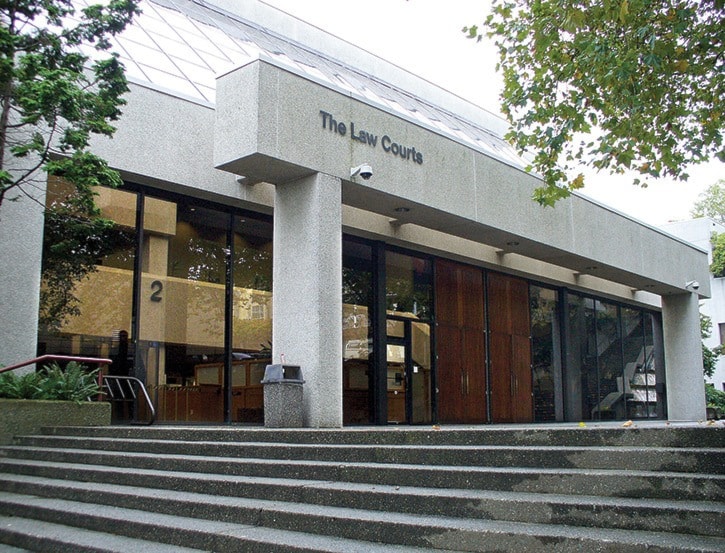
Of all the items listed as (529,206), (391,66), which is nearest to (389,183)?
(529,206)

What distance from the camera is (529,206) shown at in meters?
15.1

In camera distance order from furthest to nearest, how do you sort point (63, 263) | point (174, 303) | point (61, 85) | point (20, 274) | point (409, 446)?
point (174, 303), point (63, 263), point (20, 274), point (61, 85), point (409, 446)

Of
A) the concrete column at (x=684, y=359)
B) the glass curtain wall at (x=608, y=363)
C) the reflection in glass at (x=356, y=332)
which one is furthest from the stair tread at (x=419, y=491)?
the concrete column at (x=684, y=359)

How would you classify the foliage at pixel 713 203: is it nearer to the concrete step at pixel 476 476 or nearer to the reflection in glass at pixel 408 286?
the reflection in glass at pixel 408 286

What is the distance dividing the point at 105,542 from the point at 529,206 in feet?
36.2

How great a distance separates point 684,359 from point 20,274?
56.4 ft

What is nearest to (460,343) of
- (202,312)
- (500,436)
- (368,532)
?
(202,312)

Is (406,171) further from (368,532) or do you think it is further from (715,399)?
(715,399)

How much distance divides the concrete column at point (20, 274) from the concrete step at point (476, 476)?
3945 millimetres

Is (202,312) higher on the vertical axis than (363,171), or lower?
lower

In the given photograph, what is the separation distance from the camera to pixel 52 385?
35.6 feet

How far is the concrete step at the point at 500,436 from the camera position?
5.51 m

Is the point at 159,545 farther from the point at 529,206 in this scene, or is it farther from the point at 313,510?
the point at 529,206

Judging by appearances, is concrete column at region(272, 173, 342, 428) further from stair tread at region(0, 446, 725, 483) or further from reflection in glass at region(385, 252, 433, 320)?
reflection in glass at region(385, 252, 433, 320)
